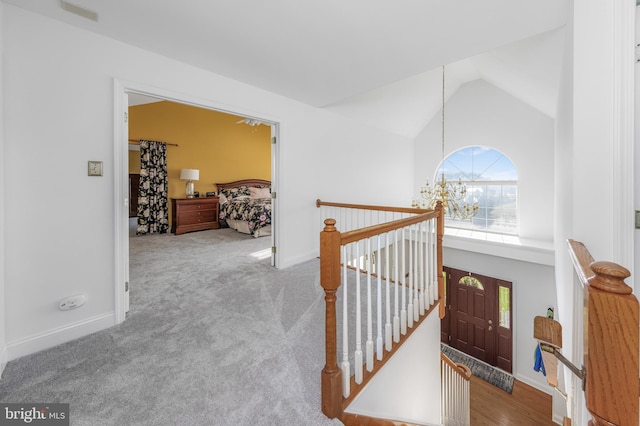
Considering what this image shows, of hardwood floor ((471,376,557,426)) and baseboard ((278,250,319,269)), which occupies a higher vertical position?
baseboard ((278,250,319,269))

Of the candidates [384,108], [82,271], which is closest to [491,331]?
[384,108]

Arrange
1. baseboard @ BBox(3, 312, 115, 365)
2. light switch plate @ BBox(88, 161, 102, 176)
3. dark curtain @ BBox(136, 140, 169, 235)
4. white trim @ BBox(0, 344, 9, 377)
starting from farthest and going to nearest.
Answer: dark curtain @ BBox(136, 140, 169, 235) < light switch plate @ BBox(88, 161, 102, 176) < baseboard @ BBox(3, 312, 115, 365) < white trim @ BBox(0, 344, 9, 377)

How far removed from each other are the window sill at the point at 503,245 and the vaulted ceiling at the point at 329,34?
2726mm

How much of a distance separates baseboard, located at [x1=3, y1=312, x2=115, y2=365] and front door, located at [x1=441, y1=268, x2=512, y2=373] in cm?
588

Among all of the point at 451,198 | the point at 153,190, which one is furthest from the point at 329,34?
the point at 153,190

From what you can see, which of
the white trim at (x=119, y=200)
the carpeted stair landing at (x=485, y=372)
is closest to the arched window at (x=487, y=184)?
the carpeted stair landing at (x=485, y=372)

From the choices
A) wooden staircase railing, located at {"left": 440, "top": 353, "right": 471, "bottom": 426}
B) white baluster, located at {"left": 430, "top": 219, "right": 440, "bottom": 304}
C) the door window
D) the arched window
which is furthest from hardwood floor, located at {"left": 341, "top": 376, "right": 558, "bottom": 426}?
the arched window

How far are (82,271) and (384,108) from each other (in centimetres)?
487

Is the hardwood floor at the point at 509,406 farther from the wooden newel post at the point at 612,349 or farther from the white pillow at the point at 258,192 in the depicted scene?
the white pillow at the point at 258,192

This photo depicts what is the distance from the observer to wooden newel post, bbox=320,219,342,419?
132cm

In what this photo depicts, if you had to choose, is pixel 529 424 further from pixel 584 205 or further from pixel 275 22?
pixel 275 22

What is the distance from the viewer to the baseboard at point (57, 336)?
1.67m

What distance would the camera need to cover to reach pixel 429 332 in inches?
97.5

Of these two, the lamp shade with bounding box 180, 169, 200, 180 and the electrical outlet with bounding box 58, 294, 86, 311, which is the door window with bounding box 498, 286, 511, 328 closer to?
the electrical outlet with bounding box 58, 294, 86, 311
